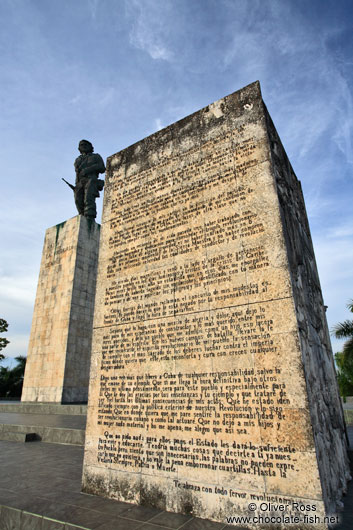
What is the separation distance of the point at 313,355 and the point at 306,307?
0.63m

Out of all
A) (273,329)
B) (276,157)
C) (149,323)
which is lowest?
(273,329)

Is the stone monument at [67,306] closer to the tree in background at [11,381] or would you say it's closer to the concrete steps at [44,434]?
the concrete steps at [44,434]

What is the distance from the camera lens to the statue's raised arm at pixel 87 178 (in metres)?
16.3

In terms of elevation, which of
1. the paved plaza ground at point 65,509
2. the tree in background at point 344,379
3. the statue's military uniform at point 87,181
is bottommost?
the paved plaza ground at point 65,509

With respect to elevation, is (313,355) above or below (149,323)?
below

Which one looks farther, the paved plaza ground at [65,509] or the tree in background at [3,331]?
the tree in background at [3,331]

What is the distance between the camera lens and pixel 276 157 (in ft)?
15.6

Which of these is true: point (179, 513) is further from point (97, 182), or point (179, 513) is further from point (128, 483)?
point (97, 182)

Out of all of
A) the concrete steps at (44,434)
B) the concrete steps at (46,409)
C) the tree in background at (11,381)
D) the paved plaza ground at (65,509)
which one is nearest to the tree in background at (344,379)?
the concrete steps at (46,409)

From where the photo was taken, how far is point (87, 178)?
54.7ft

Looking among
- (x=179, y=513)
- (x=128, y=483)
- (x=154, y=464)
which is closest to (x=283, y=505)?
(x=179, y=513)

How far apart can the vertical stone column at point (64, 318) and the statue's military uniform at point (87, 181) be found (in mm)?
1185

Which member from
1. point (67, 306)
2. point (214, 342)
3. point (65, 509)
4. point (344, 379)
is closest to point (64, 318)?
point (67, 306)

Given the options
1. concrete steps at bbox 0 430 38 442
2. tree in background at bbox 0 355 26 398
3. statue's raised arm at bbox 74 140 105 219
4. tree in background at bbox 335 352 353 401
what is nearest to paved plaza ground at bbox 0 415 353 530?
concrete steps at bbox 0 430 38 442
